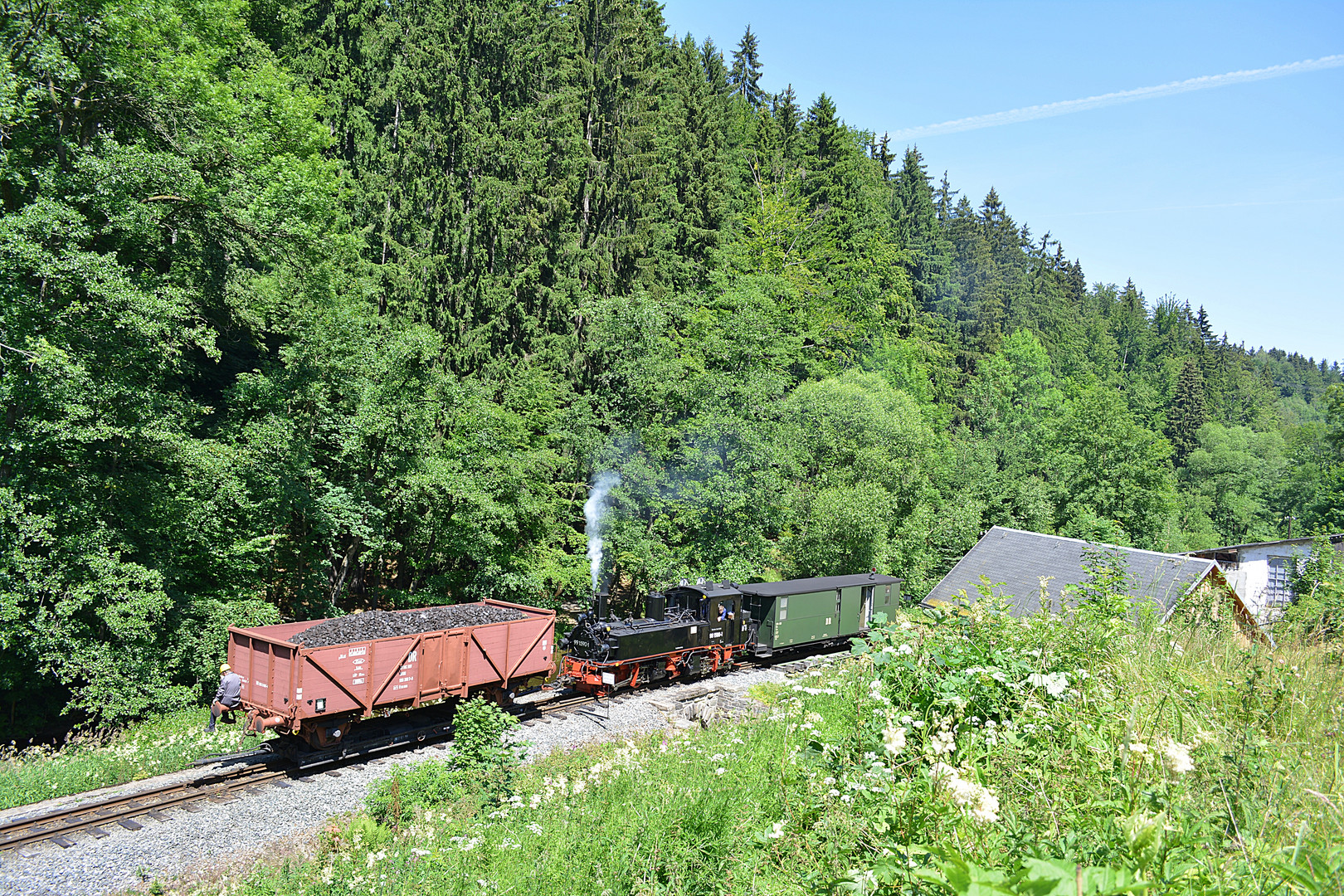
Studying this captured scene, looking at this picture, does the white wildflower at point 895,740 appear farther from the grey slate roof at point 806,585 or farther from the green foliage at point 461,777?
the grey slate roof at point 806,585

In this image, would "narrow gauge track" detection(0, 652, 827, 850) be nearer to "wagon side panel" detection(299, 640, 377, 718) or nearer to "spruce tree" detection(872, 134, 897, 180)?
"wagon side panel" detection(299, 640, 377, 718)

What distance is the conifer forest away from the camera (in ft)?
50.2

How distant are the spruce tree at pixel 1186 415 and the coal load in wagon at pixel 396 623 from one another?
84.9 m

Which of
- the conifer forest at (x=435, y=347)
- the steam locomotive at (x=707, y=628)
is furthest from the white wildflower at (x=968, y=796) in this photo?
the conifer forest at (x=435, y=347)

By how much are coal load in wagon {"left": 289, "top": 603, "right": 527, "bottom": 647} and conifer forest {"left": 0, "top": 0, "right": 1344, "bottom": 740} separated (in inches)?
208

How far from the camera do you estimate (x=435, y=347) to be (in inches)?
868

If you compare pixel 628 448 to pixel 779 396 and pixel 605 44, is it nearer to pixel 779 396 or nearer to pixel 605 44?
pixel 779 396

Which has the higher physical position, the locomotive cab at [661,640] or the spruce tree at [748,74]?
the spruce tree at [748,74]

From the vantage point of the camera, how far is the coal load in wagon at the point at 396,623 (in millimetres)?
13094

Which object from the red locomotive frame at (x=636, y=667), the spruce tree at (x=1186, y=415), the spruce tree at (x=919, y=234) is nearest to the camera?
the red locomotive frame at (x=636, y=667)

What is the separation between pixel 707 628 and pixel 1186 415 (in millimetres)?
80834

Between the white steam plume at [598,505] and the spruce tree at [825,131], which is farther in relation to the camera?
the spruce tree at [825,131]

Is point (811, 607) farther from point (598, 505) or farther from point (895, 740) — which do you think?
point (895, 740)

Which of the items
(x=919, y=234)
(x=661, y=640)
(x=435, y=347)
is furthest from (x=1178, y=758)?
(x=919, y=234)
